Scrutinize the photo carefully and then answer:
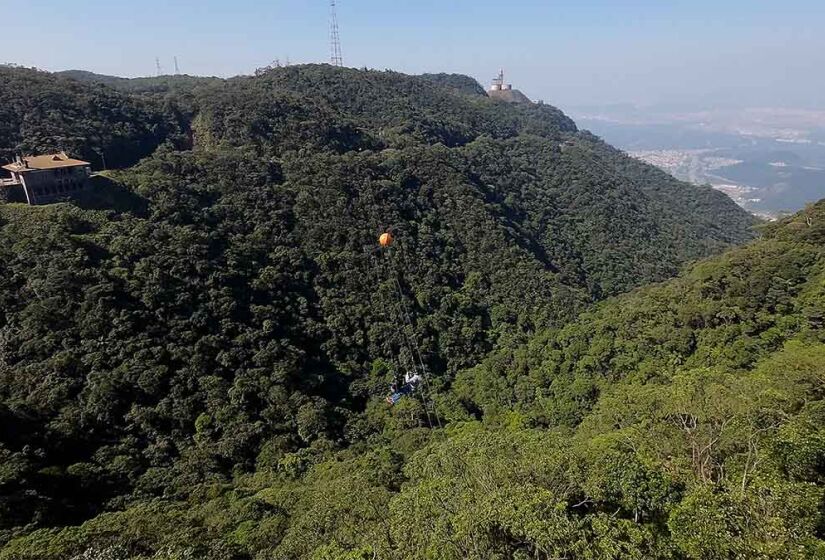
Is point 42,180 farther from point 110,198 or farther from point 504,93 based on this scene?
point 504,93

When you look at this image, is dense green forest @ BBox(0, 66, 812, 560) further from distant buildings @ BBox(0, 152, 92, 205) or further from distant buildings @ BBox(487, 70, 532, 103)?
distant buildings @ BBox(487, 70, 532, 103)

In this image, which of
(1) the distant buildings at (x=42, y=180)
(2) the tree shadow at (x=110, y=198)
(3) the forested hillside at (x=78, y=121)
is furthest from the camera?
(3) the forested hillside at (x=78, y=121)

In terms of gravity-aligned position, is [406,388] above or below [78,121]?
below

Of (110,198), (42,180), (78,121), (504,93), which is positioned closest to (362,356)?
(110,198)

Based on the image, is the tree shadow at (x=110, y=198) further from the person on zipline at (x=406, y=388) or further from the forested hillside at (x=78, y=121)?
the person on zipline at (x=406, y=388)

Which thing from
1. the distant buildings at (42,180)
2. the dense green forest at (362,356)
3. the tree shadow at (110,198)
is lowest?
the dense green forest at (362,356)

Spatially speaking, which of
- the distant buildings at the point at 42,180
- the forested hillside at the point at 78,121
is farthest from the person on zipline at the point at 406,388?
the forested hillside at the point at 78,121

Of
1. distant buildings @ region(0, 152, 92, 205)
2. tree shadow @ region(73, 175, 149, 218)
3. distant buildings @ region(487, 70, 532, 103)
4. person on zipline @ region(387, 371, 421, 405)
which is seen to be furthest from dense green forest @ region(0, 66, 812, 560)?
distant buildings @ region(487, 70, 532, 103)
